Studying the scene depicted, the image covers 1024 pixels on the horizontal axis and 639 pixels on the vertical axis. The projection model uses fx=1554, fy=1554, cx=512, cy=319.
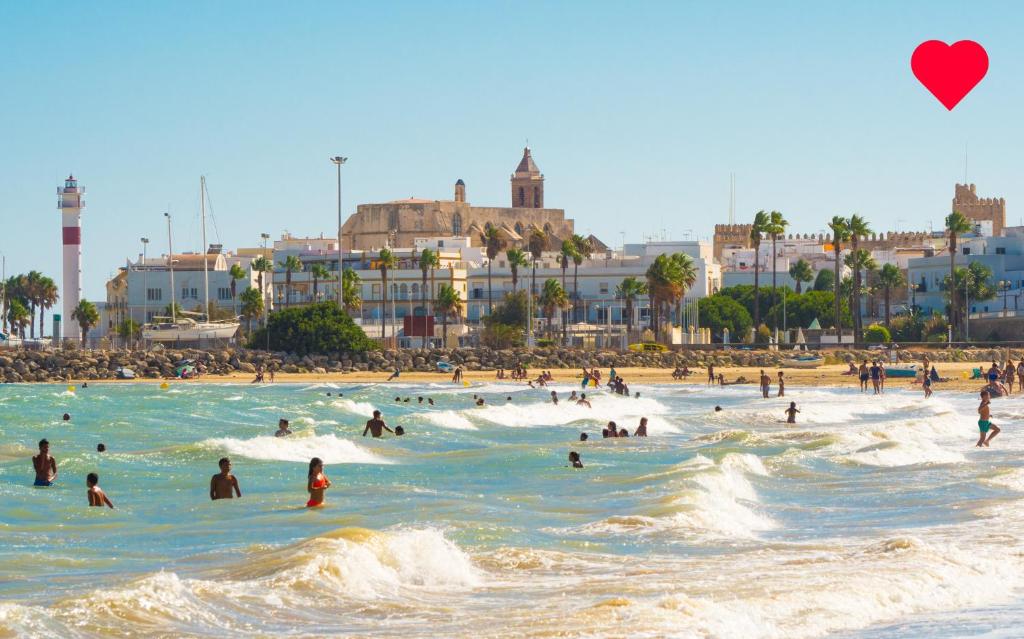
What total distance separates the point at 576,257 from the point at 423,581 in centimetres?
8062

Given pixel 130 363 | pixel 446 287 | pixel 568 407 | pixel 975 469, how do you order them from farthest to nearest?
pixel 446 287
pixel 130 363
pixel 568 407
pixel 975 469

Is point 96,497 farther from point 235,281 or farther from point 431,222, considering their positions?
point 431,222

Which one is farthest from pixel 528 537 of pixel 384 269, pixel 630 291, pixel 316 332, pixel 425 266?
pixel 425 266

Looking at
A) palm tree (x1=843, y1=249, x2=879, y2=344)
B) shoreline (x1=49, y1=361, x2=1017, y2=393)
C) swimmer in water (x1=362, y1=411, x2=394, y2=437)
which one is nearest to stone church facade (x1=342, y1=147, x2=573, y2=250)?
palm tree (x1=843, y1=249, x2=879, y2=344)

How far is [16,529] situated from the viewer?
770 inches

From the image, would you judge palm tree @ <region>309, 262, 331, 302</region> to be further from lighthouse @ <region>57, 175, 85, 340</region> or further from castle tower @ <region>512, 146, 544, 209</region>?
castle tower @ <region>512, 146, 544, 209</region>

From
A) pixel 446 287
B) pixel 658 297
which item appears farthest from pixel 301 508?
pixel 446 287

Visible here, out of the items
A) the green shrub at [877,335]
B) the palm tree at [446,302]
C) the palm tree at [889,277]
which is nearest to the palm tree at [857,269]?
the palm tree at [889,277]

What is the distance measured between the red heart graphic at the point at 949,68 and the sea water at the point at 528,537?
617 cm

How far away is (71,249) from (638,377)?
49.2 metres

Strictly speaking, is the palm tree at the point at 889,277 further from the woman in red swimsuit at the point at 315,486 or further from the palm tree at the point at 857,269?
the woman in red swimsuit at the point at 315,486

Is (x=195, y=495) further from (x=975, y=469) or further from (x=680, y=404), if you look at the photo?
(x=680, y=404)

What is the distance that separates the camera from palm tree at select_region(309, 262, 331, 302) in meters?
97.5

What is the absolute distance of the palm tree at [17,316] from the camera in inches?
4338
